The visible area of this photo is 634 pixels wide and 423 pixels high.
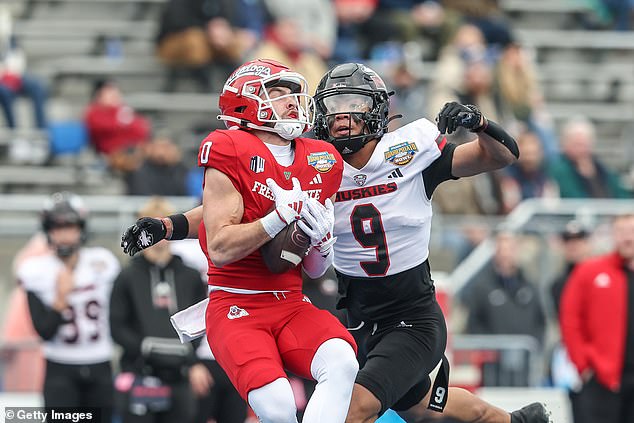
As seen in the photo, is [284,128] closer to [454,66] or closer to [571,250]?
[571,250]

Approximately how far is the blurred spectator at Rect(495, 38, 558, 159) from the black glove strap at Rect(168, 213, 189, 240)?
784 cm

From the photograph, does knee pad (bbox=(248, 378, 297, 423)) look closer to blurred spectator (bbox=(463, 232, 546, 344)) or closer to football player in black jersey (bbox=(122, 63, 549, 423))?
football player in black jersey (bbox=(122, 63, 549, 423))

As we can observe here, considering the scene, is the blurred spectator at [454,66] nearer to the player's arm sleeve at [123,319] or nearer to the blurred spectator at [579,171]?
the blurred spectator at [579,171]

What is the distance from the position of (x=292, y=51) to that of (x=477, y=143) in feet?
23.1

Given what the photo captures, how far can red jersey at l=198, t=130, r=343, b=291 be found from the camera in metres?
5.99

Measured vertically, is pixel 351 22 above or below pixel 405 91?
above

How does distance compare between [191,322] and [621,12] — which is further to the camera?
[621,12]

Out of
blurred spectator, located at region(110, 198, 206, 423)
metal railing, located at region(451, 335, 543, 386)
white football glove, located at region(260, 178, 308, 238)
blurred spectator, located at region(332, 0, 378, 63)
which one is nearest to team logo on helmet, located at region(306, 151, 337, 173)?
white football glove, located at region(260, 178, 308, 238)

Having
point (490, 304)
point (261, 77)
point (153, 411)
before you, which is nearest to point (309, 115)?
point (261, 77)

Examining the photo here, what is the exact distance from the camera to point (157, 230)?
658 centimetres

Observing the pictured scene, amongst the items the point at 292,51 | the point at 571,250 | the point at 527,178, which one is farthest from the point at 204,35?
the point at 571,250

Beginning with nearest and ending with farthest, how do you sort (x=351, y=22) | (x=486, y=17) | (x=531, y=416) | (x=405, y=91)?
(x=531, y=416) → (x=405, y=91) → (x=351, y=22) → (x=486, y=17)

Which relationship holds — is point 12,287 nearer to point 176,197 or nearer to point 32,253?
point 32,253

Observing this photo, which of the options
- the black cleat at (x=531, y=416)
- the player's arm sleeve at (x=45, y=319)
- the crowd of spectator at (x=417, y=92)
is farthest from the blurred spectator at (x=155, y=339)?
the black cleat at (x=531, y=416)
